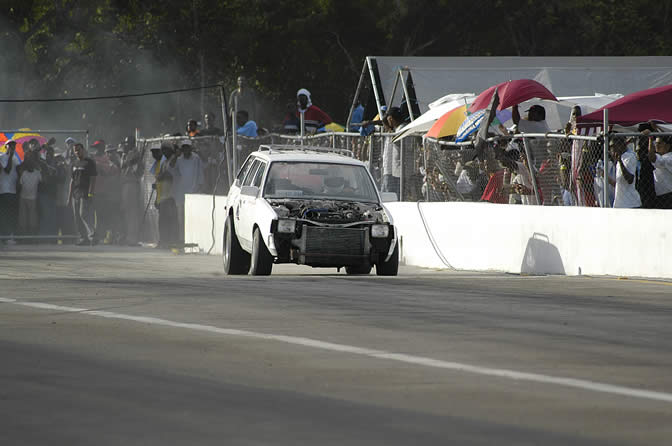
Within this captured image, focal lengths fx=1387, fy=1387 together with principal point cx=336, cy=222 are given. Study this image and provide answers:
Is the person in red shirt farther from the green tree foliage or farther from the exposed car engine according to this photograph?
the green tree foliage

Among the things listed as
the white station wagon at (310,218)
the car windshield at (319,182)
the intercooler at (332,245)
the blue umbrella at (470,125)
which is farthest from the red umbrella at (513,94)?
the intercooler at (332,245)

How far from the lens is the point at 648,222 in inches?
615

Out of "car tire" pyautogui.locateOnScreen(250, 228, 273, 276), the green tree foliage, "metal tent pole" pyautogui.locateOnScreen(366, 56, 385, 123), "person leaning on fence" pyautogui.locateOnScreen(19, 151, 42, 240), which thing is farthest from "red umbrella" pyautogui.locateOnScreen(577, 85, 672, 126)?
the green tree foliage

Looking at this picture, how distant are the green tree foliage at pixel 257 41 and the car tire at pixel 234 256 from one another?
4010 cm

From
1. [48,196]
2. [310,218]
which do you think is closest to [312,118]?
[48,196]

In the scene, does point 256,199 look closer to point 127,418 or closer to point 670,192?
point 670,192

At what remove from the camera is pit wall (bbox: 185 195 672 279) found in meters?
15.7

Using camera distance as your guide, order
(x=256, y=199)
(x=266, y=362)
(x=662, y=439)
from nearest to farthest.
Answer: (x=662, y=439), (x=266, y=362), (x=256, y=199)

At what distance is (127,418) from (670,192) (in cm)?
1108

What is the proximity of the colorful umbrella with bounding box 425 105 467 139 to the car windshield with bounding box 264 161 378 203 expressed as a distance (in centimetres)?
295

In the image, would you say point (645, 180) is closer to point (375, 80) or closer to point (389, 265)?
point (389, 265)

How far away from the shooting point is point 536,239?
17359mm

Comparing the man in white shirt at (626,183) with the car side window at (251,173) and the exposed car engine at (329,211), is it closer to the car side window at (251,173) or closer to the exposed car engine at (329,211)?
the exposed car engine at (329,211)

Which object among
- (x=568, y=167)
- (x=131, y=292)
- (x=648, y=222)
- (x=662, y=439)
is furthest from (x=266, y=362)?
(x=568, y=167)
